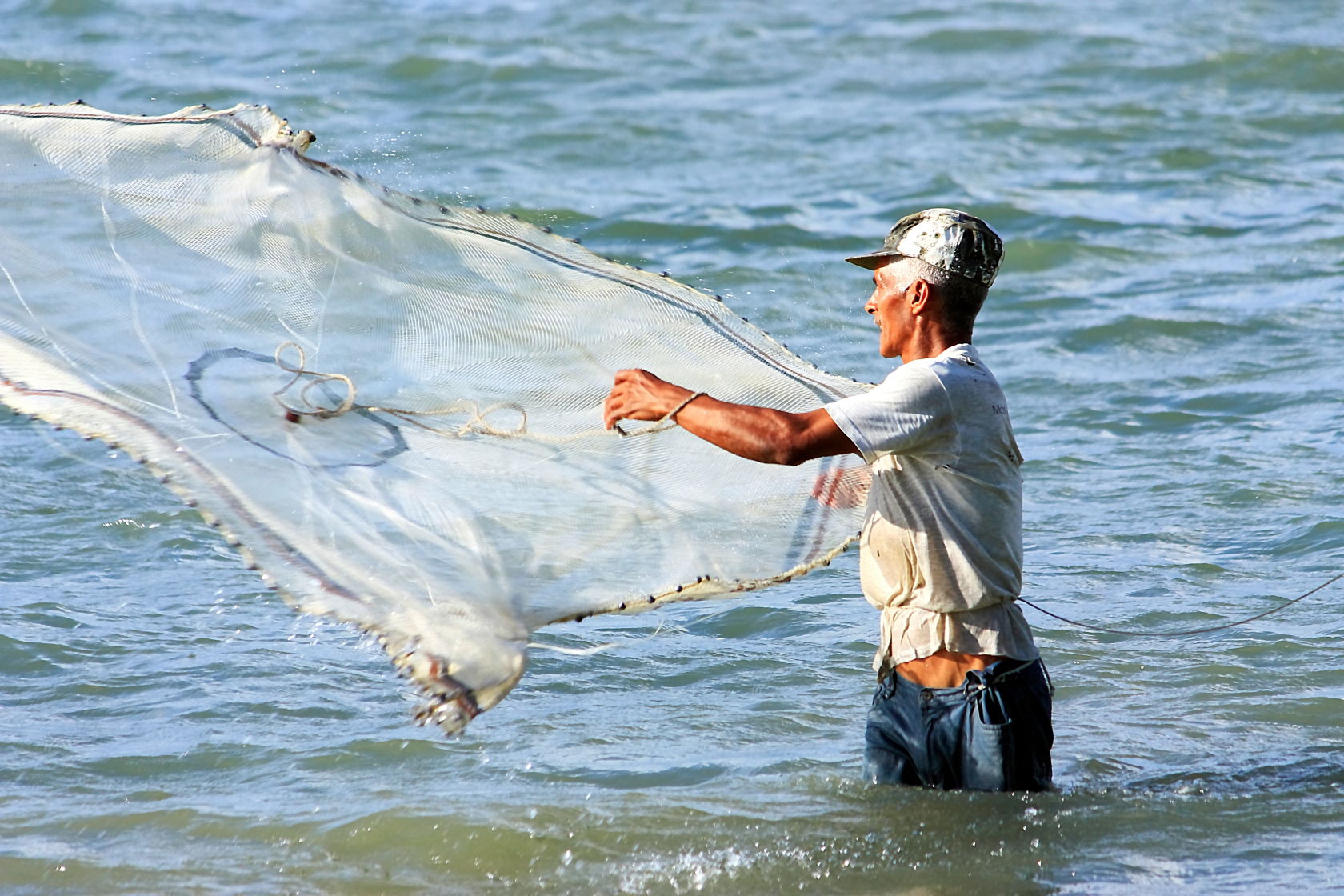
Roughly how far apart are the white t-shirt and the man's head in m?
0.11

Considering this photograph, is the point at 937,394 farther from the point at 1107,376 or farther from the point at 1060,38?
the point at 1060,38

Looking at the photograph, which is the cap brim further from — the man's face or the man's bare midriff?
the man's bare midriff

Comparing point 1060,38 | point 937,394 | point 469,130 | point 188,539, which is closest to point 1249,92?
point 1060,38

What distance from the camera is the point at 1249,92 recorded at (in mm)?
15914

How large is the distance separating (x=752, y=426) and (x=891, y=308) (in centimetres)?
53

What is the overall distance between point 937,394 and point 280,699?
2867mm

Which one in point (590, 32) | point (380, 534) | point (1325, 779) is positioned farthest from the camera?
point (590, 32)

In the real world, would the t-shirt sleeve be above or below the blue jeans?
above

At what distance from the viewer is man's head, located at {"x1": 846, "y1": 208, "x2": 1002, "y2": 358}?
11.4 ft

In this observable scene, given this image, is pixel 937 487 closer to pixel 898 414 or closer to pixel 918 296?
pixel 898 414

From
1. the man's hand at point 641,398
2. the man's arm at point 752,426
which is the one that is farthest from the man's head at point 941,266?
the man's hand at point 641,398

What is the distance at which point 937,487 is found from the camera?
11.6 ft

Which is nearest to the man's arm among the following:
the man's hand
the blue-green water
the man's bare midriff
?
the man's hand

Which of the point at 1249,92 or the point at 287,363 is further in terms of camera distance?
the point at 1249,92
